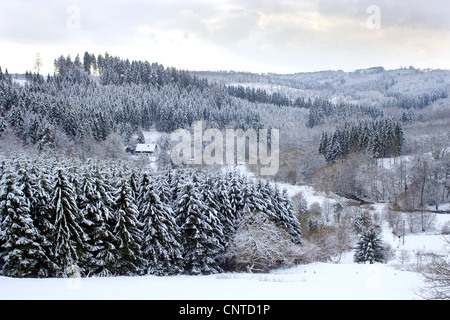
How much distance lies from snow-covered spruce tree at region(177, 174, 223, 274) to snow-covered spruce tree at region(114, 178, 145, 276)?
4156 millimetres

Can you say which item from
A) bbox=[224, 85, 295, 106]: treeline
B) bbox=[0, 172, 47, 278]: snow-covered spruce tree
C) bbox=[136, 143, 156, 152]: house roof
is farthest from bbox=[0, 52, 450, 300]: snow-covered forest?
bbox=[224, 85, 295, 106]: treeline

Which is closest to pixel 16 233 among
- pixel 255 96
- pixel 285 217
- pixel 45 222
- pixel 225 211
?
pixel 45 222

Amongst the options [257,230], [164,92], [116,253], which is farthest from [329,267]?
[164,92]

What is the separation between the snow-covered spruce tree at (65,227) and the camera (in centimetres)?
2278

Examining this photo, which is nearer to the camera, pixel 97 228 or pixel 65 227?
pixel 65 227

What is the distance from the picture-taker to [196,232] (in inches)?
1086

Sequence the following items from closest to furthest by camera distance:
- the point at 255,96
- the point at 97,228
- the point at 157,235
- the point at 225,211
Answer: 1. the point at 97,228
2. the point at 157,235
3. the point at 225,211
4. the point at 255,96

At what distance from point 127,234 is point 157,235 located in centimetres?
252

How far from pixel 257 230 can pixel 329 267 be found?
7.16m

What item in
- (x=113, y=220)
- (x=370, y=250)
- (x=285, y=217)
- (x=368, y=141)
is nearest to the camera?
(x=113, y=220)

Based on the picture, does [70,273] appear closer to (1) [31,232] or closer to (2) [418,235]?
(1) [31,232]

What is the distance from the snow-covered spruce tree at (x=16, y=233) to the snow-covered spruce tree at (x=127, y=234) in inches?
216

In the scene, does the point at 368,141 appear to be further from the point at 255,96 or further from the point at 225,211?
the point at 255,96

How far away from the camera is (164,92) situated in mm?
133750
